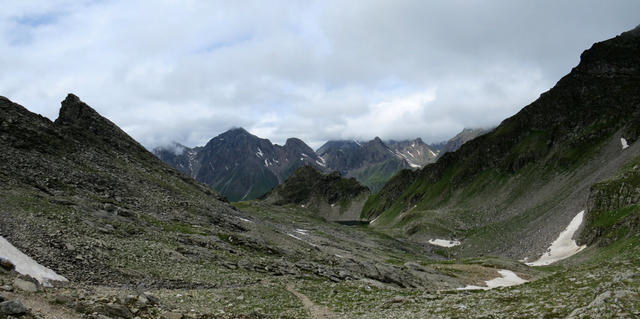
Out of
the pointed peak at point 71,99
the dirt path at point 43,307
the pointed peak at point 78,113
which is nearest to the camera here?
the dirt path at point 43,307

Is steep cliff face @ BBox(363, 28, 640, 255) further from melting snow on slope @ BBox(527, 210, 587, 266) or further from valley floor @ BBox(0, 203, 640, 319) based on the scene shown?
valley floor @ BBox(0, 203, 640, 319)

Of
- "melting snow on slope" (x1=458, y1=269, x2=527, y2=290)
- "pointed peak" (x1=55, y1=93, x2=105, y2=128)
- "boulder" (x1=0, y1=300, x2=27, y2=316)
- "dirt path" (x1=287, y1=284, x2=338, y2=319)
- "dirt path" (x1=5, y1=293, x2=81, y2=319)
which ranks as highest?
"pointed peak" (x1=55, y1=93, x2=105, y2=128)

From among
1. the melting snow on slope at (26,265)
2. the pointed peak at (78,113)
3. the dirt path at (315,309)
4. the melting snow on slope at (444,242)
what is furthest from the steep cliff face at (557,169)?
the pointed peak at (78,113)

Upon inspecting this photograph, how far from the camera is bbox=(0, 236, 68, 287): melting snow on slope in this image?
82.3ft

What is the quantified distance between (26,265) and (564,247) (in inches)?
4333

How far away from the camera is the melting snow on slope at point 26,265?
25.1 metres

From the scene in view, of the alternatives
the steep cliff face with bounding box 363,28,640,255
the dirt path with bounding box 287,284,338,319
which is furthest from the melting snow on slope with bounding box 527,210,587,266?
the dirt path with bounding box 287,284,338,319

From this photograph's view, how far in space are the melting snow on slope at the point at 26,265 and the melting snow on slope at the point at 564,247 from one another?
101650mm

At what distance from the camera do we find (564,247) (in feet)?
321

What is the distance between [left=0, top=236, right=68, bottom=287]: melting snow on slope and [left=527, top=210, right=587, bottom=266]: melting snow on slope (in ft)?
333

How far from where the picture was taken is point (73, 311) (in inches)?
644

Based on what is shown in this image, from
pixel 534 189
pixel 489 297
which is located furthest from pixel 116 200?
pixel 534 189

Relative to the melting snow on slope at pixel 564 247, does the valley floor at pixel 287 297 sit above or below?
below

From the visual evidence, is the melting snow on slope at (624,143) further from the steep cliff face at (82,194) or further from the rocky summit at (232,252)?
the steep cliff face at (82,194)
